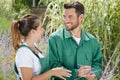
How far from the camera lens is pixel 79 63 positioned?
357 cm

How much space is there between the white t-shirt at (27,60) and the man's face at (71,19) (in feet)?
1.23

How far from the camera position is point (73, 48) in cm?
355

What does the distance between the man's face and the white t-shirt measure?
1.23 feet

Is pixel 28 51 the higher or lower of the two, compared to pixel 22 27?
lower

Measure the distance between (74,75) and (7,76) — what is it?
175 centimetres

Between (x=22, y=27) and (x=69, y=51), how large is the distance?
0.43 m

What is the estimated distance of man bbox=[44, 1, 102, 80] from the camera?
351 centimetres

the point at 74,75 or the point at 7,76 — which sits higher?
the point at 74,75

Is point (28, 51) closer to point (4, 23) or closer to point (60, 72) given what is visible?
point (60, 72)

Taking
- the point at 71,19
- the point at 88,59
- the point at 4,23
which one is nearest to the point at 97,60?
the point at 88,59

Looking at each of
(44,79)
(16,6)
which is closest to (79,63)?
(44,79)

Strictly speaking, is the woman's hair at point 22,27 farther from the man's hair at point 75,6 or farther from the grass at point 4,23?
the grass at point 4,23

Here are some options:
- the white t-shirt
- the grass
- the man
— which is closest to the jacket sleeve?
the man

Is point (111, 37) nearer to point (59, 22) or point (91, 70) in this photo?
point (59, 22)
